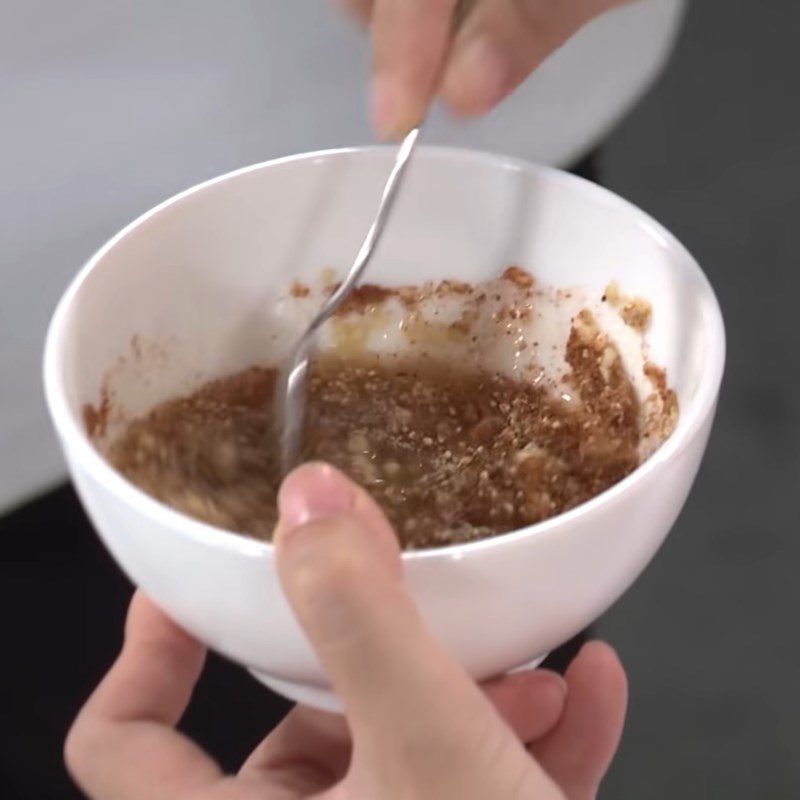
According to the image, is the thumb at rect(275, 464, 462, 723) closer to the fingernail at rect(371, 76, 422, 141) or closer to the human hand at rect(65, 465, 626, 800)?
the human hand at rect(65, 465, 626, 800)

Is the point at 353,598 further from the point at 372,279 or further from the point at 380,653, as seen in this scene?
the point at 372,279

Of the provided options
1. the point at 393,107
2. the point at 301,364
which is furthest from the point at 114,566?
the point at 393,107

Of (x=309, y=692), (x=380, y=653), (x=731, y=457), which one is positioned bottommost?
(x=731, y=457)

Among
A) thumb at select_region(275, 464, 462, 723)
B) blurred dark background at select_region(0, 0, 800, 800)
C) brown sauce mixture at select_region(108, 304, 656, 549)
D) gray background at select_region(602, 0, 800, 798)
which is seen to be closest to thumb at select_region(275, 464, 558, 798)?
thumb at select_region(275, 464, 462, 723)

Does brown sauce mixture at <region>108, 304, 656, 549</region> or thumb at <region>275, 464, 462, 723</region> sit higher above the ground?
thumb at <region>275, 464, 462, 723</region>

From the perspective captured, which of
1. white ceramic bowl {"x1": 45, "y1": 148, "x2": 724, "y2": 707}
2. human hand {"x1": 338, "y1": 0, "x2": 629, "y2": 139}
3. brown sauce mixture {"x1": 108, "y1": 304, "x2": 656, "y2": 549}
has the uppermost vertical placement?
human hand {"x1": 338, "y1": 0, "x2": 629, "y2": 139}
